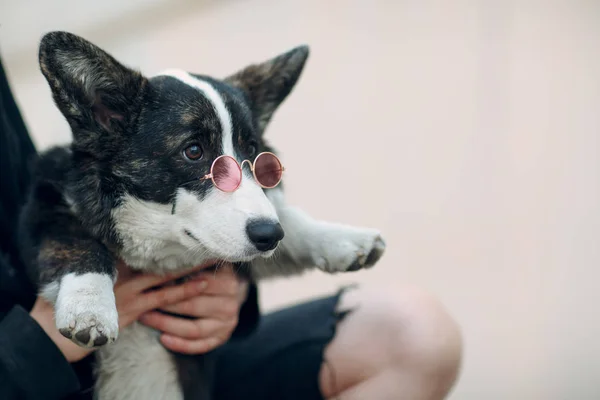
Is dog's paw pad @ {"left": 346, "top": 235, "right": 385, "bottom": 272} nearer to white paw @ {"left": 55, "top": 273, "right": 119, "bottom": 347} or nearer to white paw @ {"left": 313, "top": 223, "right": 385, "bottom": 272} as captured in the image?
white paw @ {"left": 313, "top": 223, "right": 385, "bottom": 272}

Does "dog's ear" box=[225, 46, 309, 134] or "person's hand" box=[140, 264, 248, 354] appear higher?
"dog's ear" box=[225, 46, 309, 134]

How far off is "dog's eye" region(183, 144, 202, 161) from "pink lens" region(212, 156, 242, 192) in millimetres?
46

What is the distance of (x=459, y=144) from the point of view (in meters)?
3.00

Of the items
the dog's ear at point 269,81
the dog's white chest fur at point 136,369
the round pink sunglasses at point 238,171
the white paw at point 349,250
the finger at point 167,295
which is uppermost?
the dog's ear at point 269,81

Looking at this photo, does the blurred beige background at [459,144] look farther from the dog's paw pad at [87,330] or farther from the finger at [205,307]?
the dog's paw pad at [87,330]

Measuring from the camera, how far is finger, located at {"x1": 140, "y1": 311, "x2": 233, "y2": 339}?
1.47 metres

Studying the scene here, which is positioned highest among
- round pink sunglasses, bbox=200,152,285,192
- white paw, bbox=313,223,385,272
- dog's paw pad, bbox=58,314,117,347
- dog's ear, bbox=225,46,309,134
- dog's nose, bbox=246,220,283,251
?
dog's ear, bbox=225,46,309,134

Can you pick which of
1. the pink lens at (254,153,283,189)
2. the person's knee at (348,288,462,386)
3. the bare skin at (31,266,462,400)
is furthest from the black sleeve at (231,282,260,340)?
the pink lens at (254,153,283,189)

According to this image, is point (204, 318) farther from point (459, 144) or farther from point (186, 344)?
point (459, 144)

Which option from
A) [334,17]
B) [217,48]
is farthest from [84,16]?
[334,17]

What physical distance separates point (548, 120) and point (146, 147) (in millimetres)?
2217

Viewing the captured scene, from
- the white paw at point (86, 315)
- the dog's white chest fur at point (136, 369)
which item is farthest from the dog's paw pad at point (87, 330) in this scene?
the dog's white chest fur at point (136, 369)

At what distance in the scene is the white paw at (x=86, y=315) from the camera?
1127mm

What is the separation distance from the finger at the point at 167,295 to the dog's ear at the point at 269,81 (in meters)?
0.39
